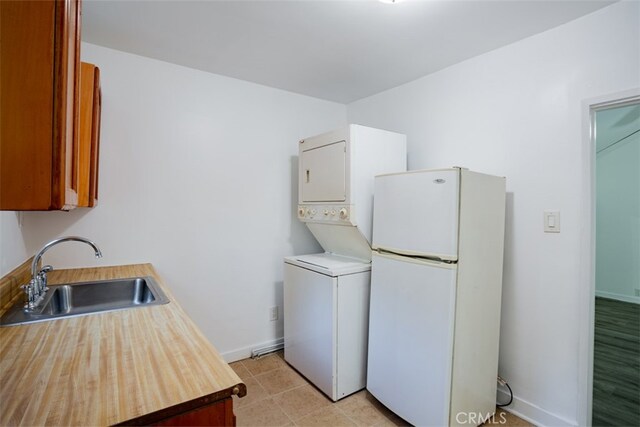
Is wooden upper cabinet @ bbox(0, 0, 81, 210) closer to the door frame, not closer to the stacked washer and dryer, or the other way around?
the stacked washer and dryer

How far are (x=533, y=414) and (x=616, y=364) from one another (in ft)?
2.02

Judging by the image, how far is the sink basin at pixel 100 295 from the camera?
1539mm

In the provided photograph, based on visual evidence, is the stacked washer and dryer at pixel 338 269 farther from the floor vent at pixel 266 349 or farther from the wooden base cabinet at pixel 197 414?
the wooden base cabinet at pixel 197 414

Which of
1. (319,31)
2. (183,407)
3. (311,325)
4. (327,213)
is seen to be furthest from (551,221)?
(183,407)

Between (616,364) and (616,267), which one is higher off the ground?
(616,267)

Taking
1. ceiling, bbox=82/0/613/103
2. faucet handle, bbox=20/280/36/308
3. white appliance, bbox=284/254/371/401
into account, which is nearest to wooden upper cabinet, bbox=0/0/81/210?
faucet handle, bbox=20/280/36/308

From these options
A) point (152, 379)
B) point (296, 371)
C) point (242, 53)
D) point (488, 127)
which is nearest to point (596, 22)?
point (488, 127)

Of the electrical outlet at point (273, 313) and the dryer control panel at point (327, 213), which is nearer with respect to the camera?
the dryer control panel at point (327, 213)

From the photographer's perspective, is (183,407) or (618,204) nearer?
(183,407)

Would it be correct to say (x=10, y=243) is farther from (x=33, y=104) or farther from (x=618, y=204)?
(x=618, y=204)

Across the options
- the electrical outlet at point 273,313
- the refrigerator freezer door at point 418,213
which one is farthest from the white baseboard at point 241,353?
the refrigerator freezer door at point 418,213

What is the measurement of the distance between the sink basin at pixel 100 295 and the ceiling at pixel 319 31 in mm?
1483

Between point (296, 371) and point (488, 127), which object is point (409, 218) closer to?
point (488, 127)

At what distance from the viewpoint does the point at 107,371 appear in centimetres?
86
